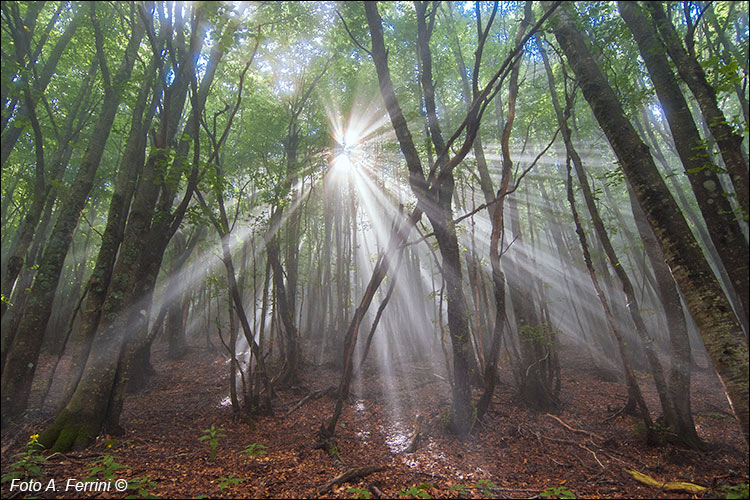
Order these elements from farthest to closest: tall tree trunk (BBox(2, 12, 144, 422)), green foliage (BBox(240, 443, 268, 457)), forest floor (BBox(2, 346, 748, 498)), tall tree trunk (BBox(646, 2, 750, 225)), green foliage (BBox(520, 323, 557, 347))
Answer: green foliage (BBox(520, 323, 557, 347)) → tall tree trunk (BBox(2, 12, 144, 422)) → green foliage (BBox(240, 443, 268, 457)) → forest floor (BBox(2, 346, 748, 498)) → tall tree trunk (BBox(646, 2, 750, 225))

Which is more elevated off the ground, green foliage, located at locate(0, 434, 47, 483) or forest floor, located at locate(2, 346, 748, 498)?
green foliage, located at locate(0, 434, 47, 483)

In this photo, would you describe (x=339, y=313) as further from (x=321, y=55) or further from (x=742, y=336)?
(x=742, y=336)

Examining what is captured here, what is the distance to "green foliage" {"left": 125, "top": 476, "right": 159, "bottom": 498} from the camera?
344 cm

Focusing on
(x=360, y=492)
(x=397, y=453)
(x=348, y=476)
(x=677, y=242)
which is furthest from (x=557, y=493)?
(x=677, y=242)

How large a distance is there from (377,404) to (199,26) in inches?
360

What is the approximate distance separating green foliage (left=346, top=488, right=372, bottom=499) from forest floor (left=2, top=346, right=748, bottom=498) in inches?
0.7

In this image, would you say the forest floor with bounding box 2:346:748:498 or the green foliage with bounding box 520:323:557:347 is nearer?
the forest floor with bounding box 2:346:748:498

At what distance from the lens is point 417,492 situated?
381cm

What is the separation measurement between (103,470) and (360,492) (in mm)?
3165

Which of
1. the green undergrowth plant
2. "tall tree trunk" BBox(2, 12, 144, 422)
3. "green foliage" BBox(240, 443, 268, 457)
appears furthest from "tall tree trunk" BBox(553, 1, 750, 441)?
"tall tree trunk" BBox(2, 12, 144, 422)

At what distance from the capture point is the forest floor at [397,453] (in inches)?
160

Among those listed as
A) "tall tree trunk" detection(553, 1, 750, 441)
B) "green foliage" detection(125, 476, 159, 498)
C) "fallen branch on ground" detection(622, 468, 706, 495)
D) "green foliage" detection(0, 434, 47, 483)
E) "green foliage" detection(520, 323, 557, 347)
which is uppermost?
"tall tree trunk" detection(553, 1, 750, 441)

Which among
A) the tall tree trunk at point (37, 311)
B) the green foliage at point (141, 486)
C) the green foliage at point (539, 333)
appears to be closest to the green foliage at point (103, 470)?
the green foliage at point (141, 486)

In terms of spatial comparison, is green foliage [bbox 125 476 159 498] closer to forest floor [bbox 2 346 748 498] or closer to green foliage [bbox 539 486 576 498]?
forest floor [bbox 2 346 748 498]
